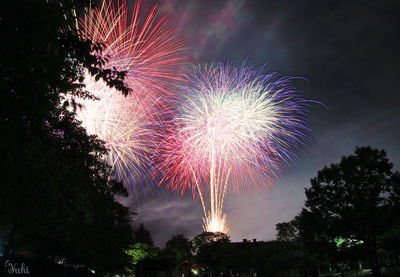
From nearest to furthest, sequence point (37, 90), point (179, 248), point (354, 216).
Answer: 1. point (37, 90)
2. point (354, 216)
3. point (179, 248)

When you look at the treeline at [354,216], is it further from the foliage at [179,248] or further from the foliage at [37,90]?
the foliage at [179,248]

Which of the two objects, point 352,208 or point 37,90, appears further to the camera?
point 352,208

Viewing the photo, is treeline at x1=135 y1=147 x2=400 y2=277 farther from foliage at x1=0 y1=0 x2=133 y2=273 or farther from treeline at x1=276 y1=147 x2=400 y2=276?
foliage at x1=0 y1=0 x2=133 y2=273

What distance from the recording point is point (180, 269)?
43.6 m

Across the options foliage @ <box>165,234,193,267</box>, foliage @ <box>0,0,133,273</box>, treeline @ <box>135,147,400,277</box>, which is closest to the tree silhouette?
treeline @ <box>135,147,400,277</box>

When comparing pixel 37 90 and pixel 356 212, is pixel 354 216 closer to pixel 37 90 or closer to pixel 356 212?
pixel 356 212

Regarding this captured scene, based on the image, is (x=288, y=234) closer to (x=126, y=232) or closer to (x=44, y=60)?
(x=126, y=232)

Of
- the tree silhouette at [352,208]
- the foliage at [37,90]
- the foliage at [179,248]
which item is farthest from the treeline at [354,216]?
the foliage at [179,248]

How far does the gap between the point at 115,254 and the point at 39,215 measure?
1373 cm

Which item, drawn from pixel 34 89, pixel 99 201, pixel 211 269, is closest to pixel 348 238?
pixel 99 201

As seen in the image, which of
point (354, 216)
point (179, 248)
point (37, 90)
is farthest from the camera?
point (179, 248)

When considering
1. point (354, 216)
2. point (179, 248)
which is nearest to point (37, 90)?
point (354, 216)

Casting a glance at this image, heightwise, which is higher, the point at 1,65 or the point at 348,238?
the point at 1,65

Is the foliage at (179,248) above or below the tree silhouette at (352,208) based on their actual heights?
A: below
